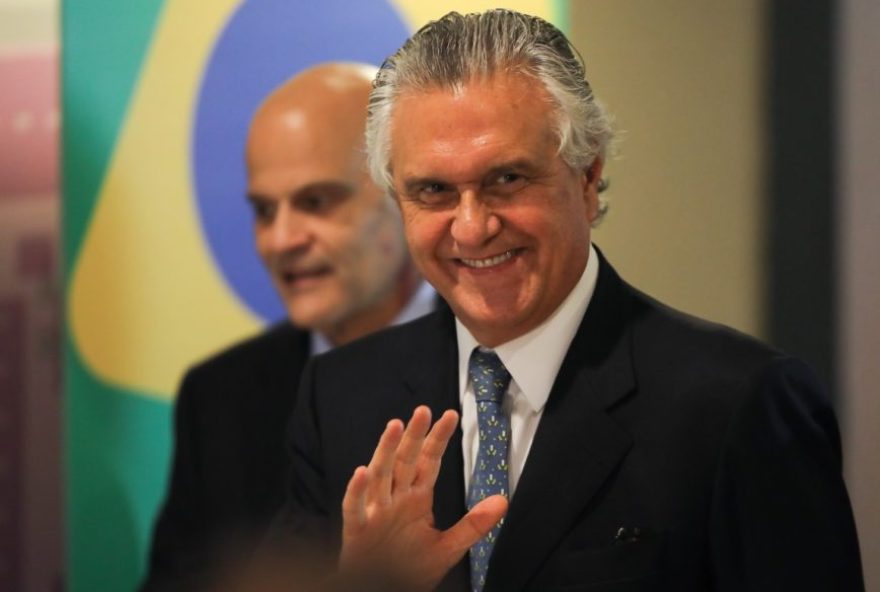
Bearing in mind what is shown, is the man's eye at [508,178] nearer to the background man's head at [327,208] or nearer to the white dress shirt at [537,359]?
the white dress shirt at [537,359]

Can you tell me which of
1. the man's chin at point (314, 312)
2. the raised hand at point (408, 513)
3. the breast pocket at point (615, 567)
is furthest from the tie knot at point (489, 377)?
the man's chin at point (314, 312)

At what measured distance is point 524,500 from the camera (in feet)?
4.86

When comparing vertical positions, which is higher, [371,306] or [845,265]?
[845,265]

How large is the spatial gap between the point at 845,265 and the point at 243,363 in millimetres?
943

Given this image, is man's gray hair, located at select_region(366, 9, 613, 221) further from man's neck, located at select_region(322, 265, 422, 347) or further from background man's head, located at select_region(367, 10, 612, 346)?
man's neck, located at select_region(322, 265, 422, 347)

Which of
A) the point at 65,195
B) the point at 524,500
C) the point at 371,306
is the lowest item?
the point at 524,500

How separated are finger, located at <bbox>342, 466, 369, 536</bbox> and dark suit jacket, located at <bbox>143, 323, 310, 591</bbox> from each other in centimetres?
44

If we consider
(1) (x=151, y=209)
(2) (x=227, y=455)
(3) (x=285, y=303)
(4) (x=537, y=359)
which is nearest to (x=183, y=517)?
(2) (x=227, y=455)

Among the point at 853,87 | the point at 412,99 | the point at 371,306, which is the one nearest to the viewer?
the point at 412,99

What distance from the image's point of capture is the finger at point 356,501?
1406mm

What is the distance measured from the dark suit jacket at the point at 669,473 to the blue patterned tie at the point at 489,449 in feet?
0.08

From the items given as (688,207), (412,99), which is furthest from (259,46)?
(688,207)

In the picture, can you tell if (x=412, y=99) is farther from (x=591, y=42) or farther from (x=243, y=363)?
(x=243, y=363)

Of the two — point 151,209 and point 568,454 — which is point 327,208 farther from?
point 568,454
